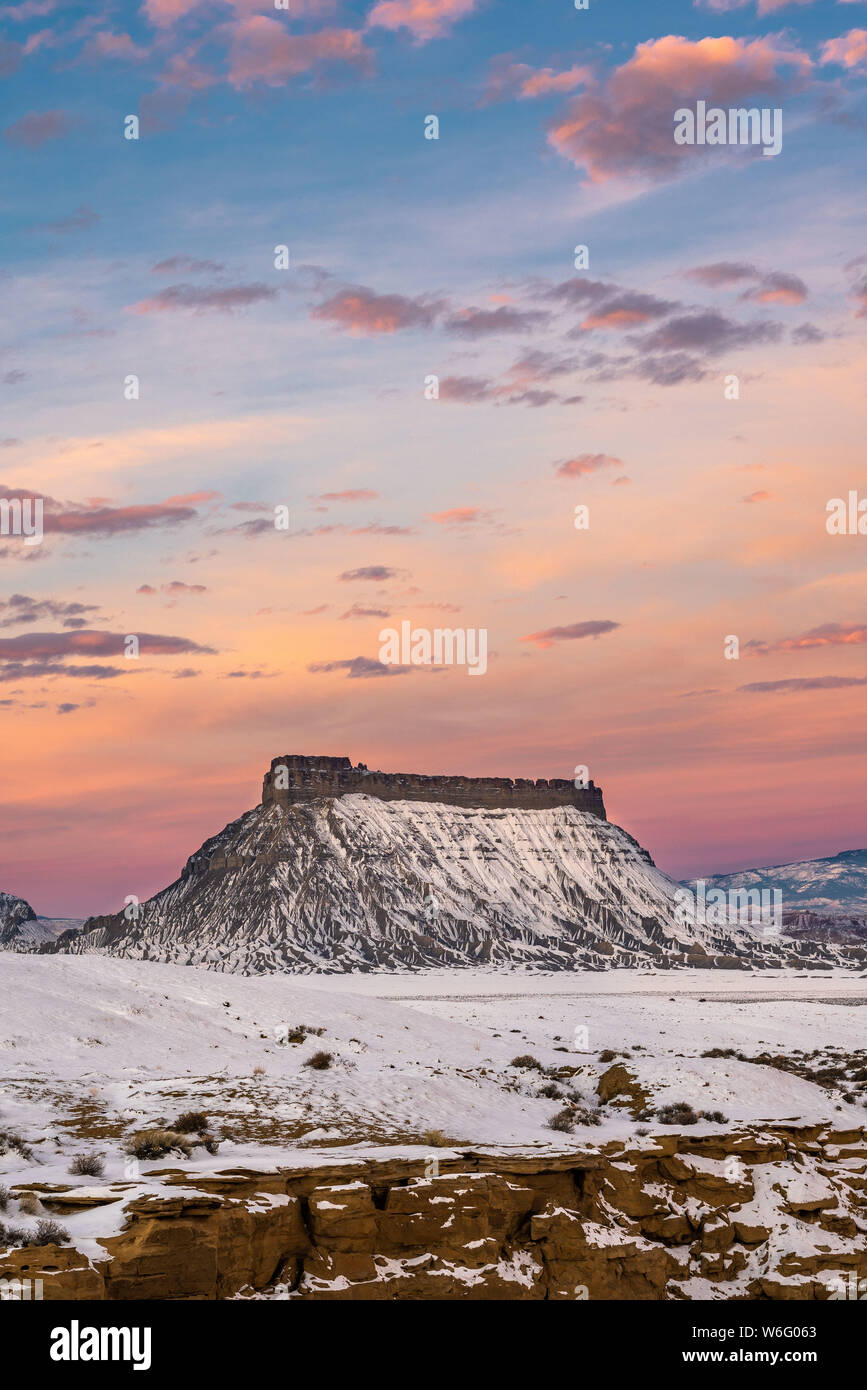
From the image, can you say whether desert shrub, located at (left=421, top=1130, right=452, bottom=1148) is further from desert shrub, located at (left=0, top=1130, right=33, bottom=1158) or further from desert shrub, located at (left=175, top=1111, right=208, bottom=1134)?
desert shrub, located at (left=0, top=1130, right=33, bottom=1158)

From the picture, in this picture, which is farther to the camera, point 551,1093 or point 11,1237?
point 551,1093

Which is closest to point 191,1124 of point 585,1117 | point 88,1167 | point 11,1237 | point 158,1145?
point 158,1145

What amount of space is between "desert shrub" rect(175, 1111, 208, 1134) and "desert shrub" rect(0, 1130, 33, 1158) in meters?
2.38

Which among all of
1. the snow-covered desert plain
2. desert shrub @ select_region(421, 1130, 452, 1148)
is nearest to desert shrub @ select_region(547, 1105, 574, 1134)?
the snow-covered desert plain

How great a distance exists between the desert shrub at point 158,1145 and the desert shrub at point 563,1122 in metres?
7.03

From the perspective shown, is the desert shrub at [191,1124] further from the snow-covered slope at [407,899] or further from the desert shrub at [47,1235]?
the snow-covered slope at [407,899]

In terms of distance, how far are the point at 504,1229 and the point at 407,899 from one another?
136 m

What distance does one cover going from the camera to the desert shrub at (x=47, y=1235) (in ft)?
47.9

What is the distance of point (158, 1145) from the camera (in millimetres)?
18844

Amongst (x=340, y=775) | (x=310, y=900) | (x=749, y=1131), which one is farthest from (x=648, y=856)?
(x=749, y=1131)

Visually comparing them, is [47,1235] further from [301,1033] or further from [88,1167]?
[301,1033]

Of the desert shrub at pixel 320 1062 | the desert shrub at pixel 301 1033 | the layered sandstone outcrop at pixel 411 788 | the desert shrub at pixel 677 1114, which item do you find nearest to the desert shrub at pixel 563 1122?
the desert shrub at pixel 677 1114
